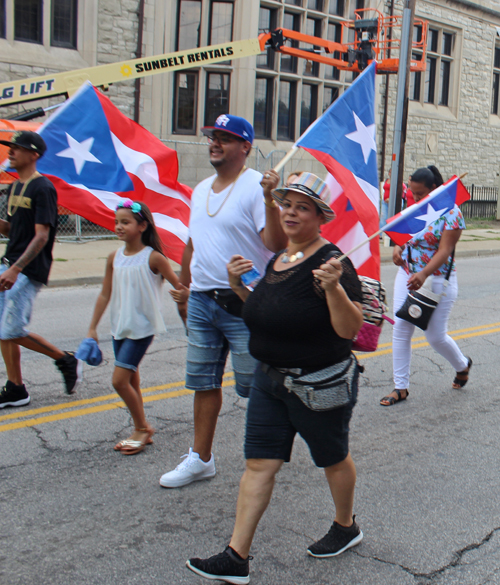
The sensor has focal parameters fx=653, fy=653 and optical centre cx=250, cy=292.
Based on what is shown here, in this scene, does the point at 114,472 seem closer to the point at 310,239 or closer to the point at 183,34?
the point at 310,239

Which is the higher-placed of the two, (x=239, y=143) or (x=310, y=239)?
(x=239, y=143)

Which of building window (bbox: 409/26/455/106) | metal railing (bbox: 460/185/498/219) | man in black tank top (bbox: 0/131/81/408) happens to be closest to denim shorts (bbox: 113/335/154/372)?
man in black tank top (bbox: 0/131/81/408)

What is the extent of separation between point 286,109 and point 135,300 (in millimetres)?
18154

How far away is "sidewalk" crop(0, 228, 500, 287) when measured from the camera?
10.9 meters

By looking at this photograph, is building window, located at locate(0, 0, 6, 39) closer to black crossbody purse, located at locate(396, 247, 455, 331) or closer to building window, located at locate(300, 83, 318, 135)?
building window, located at locate(300, 83, 318, 135)

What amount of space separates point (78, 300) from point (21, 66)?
360 inches

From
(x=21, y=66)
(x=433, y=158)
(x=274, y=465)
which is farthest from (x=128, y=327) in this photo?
(x=433, y=158)

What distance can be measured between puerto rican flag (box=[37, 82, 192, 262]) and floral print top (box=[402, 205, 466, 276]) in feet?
6.03

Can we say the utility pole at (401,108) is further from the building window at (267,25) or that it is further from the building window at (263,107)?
the building window at (267,25)

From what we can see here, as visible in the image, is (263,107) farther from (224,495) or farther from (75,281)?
(224,495)

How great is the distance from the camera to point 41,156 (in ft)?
15.7

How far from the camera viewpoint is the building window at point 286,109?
21.0 metres

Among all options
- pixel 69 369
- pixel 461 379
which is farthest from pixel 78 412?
pixel 461 379

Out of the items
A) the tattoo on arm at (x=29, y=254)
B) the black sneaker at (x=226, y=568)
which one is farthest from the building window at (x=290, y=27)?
the black sneaker at (x=226, y=568)
